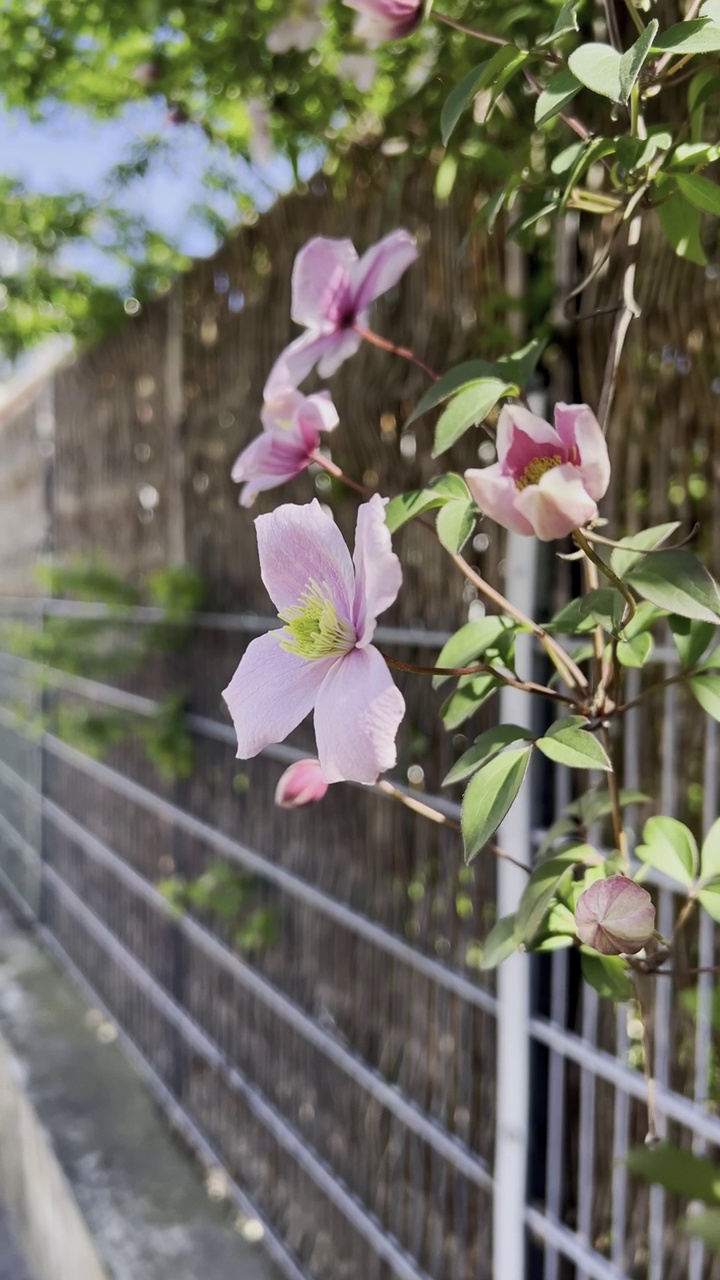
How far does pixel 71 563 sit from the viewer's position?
3.34m

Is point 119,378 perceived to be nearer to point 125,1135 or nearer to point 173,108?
point 173,108

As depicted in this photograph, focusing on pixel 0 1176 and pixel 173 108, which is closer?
pixel 173 108

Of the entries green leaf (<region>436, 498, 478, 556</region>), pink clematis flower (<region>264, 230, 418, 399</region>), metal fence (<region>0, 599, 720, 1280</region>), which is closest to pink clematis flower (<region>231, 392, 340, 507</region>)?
pink clematis flower (<region>264, 230, 418, 399</region>)

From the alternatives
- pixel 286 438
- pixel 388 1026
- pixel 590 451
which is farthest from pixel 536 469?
pixel 388 1026

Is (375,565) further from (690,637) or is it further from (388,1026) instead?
(388,1026)

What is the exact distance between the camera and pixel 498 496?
0.52 metres

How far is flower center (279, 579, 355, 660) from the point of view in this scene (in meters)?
0.55

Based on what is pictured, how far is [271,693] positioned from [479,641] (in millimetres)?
169

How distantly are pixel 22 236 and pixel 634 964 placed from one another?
8.38 ft

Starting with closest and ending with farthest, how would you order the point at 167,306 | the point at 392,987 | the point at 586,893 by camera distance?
1. the point at 586,893
2. the point at 392,987
3. the point at 167,306

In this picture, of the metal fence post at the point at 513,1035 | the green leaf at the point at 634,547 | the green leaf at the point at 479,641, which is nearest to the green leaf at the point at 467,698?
the green leaf at the point at 479,641

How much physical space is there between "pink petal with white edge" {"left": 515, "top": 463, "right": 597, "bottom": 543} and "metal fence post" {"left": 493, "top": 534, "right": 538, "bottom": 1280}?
0.71 meters

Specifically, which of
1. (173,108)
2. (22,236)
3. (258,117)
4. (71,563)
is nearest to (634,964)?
(258,117)

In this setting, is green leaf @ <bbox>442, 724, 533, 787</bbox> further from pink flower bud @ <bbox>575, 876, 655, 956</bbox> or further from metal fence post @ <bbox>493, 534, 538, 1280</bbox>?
metal fence post @ <bbox>493, 534, 538, 1280</bbox>
